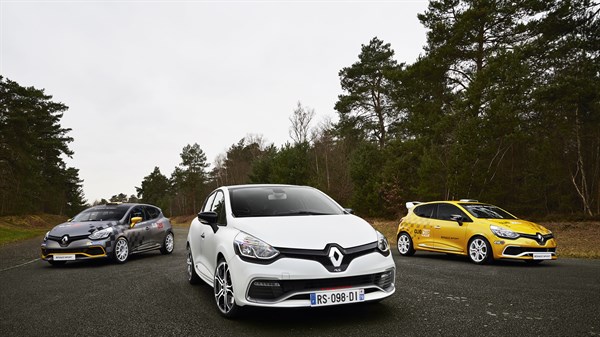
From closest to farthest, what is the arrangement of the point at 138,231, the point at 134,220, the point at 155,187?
the point at 134,220, the point at 138,231, the point at 155,187

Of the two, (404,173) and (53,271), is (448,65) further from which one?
(53,271)

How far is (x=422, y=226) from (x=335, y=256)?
27.3ft

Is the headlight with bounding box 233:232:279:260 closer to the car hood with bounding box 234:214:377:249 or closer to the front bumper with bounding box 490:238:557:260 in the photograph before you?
the car hood with bounding box 234:214:377:249

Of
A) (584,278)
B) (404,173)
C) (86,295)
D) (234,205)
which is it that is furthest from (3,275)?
(404,173)

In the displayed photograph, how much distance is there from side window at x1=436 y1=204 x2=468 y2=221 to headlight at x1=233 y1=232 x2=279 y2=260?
7.93 meters

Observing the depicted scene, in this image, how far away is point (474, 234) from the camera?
1034 cm

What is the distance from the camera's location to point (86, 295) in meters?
6.71

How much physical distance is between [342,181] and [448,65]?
15967 mm

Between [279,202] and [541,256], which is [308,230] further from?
[541,256]

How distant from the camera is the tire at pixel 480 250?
9969 millimetres

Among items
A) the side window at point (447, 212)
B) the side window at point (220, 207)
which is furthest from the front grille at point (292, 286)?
the side window at point (447, 212)

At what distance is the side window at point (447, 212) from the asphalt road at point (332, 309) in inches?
104

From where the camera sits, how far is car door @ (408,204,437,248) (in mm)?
11781

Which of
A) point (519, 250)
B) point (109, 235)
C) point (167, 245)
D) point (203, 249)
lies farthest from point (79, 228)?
point (519, 250)
